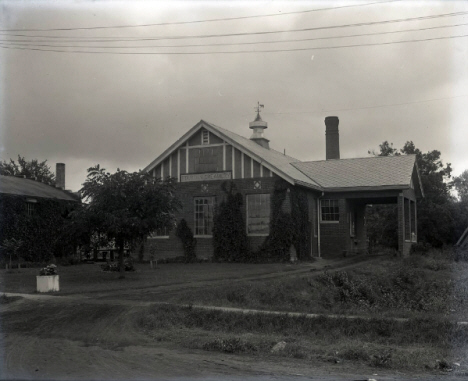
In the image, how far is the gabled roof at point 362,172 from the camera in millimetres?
28109

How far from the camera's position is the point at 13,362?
325 inches

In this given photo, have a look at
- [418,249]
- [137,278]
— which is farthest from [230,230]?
[418,249]

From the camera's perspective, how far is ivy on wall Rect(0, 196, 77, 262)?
29.9 metres

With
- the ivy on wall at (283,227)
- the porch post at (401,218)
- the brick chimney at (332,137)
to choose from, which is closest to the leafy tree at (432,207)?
the brick chimney at (332,137)

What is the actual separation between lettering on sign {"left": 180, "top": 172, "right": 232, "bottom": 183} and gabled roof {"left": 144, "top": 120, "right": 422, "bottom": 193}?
149 centimetres

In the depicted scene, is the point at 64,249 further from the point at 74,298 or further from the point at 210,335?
the point at 210,335

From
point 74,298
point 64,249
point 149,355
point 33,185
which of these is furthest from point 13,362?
point 33,185

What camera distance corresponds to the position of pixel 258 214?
26.6m

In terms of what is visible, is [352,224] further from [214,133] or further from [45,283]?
[45,283]

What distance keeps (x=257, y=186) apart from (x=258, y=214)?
138cm

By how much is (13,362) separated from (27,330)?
123 inches

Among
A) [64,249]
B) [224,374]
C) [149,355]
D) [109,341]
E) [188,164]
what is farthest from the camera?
[64,249]

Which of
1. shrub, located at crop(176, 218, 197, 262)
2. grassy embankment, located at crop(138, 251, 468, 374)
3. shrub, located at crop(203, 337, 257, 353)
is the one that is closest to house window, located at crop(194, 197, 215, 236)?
shrub, located at crop(176, 218, 197, 262)

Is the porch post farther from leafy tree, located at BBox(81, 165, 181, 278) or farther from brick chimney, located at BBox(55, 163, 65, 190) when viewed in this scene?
brick chimney, located at BBox(55, 163, 65, 190)
